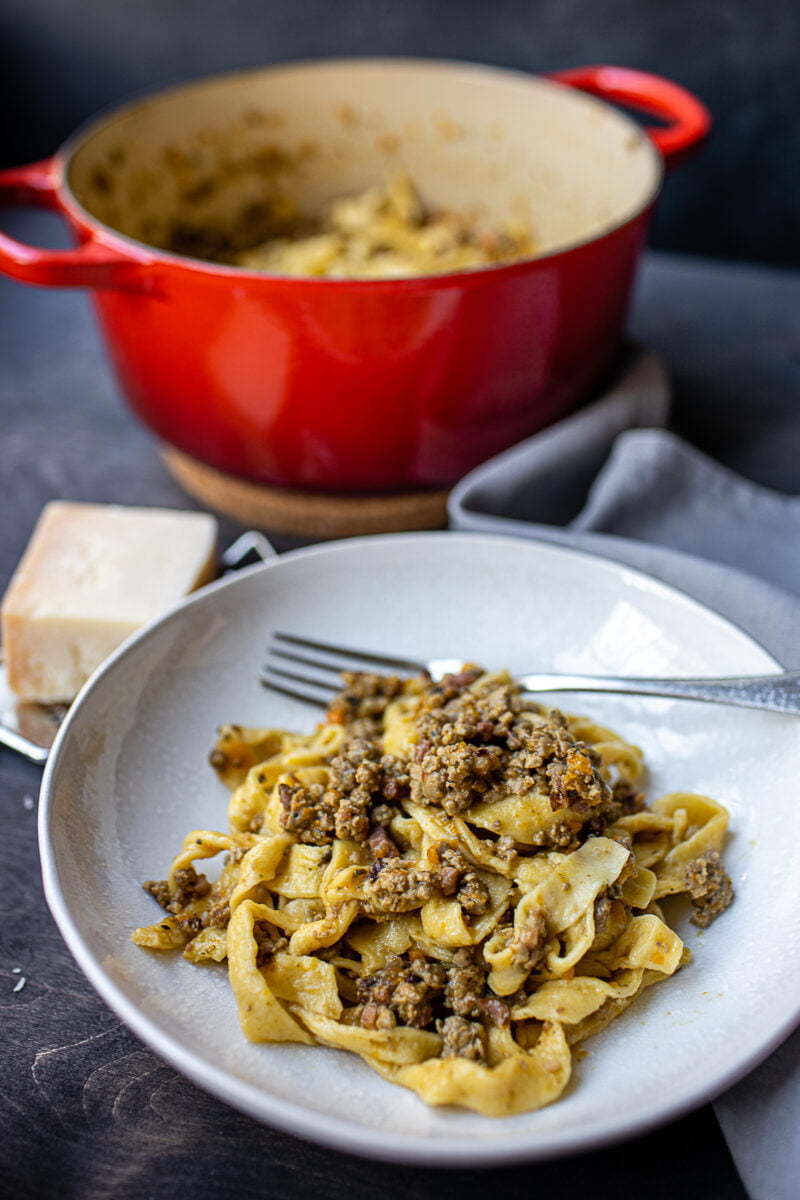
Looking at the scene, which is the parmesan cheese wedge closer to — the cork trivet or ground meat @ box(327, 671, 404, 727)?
the cork trivet

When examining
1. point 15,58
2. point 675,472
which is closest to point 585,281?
point 675,472

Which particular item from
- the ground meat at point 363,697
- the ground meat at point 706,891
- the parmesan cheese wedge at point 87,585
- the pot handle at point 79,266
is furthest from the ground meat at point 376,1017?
the pot handle at point 79,266

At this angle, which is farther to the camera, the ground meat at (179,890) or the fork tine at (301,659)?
the fork tine at (301,659)

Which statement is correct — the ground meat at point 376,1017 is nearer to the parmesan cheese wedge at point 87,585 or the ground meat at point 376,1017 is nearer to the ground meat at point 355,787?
the ground meat at point 355,787

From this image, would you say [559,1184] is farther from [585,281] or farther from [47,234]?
[47,234]

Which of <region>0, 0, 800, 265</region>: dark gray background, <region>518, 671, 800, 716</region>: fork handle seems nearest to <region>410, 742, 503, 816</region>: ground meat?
<region>518, 671, 800, 716</region>: fork handle

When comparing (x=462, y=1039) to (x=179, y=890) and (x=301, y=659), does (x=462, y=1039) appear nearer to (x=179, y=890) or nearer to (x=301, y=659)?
(x=179, y=890)
